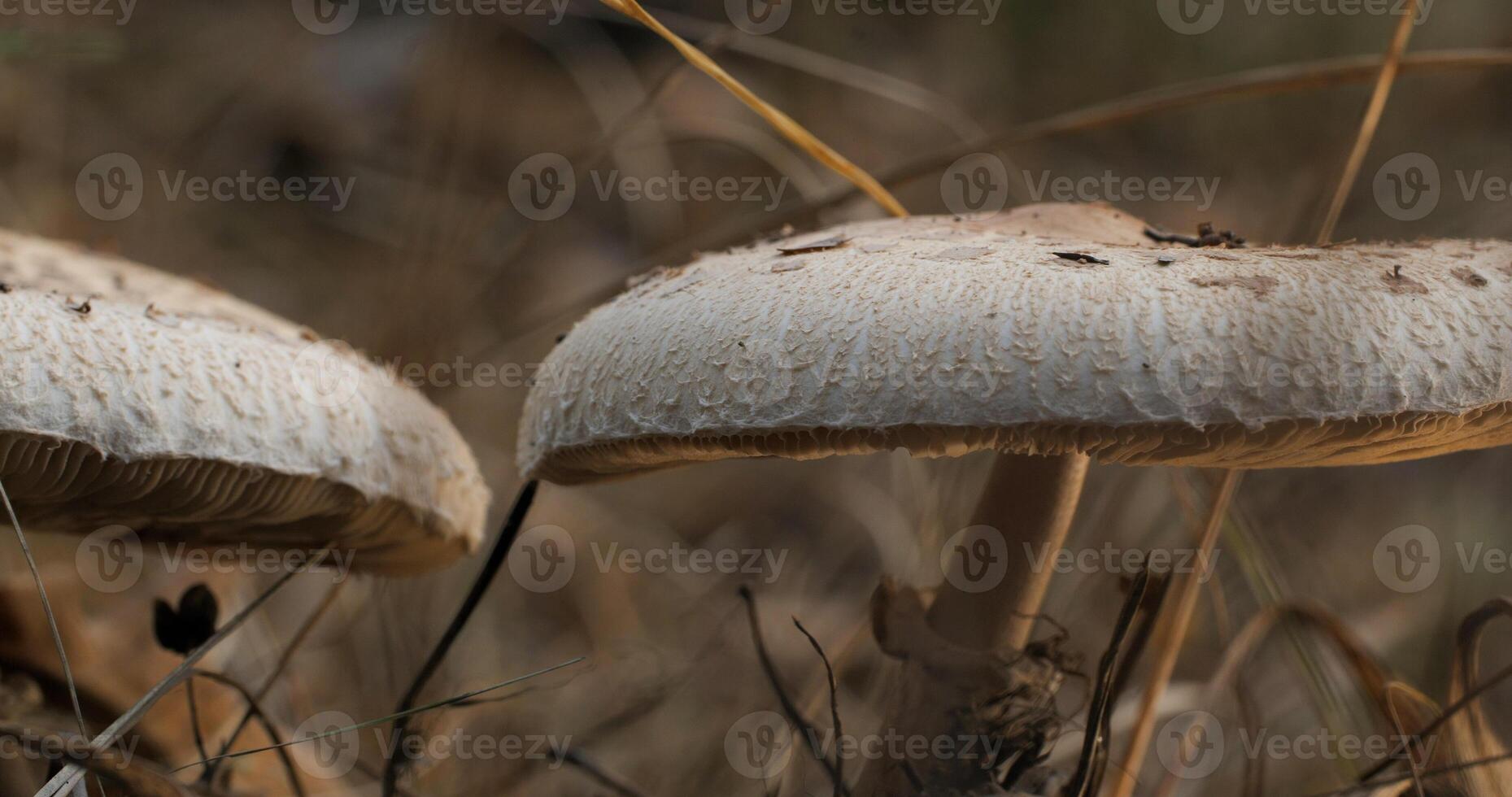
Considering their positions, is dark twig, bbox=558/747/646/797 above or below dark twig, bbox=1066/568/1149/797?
below

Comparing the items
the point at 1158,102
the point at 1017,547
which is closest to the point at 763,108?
→ the point at 1158,102

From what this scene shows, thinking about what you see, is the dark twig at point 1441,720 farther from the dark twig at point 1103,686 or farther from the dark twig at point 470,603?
the dark twig at point 470,603

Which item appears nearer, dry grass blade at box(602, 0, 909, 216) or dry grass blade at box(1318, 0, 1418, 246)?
dry grass blade at box(602, 0, 909, 216)

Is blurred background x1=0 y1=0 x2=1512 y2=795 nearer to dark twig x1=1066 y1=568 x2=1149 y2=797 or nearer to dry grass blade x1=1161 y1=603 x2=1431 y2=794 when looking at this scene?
dry grass blade x1=1161 y1=603 x2=1431 y2=794

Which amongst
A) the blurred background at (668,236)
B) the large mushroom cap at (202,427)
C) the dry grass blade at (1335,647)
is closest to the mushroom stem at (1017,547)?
the blurred background at (668,236)

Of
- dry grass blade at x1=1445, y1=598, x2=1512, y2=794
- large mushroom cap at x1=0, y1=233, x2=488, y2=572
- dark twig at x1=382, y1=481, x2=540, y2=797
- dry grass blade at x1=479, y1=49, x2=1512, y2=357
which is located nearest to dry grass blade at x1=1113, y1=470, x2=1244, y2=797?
dry grass blade at x1=1445, y1=598, x2=1512, y2=794

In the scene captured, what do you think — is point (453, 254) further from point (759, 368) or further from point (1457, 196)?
point (1457, 196)
